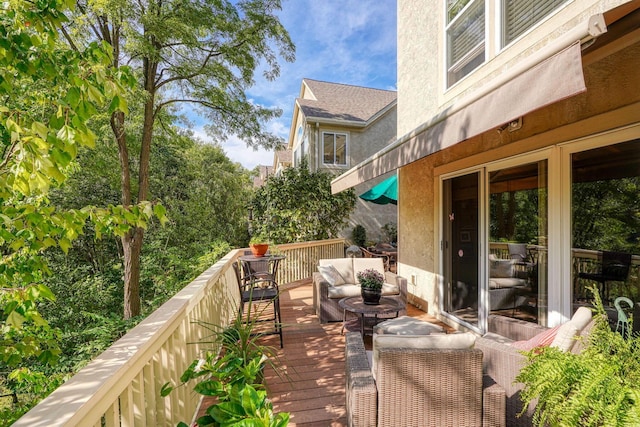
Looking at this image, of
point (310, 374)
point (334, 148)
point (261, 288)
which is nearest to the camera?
point (310, 374)

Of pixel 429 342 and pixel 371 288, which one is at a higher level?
pixel 429 342

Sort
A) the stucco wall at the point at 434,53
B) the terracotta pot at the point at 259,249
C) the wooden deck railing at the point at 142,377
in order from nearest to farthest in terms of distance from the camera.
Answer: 1. the wooden deck railing at the point at 142,377
2. the stucco wall at the point at 434,53
3. the terracotta pot at the point at 259,249

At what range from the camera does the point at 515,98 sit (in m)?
1.79

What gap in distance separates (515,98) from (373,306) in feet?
9.89

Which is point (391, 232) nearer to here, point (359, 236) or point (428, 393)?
point (359, 236)

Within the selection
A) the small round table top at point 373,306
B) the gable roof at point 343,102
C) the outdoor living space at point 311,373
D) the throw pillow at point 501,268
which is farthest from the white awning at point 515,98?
the gable roof at point 343,102

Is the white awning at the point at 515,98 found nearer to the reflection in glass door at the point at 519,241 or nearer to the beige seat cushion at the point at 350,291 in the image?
the reflection in glass door at the point at 519,241

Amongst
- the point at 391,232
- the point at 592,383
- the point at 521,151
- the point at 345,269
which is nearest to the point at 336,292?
the point at 345,269

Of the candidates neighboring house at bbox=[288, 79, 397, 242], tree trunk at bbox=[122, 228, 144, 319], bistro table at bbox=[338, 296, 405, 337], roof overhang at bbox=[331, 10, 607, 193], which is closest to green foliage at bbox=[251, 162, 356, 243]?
neighboring house at bbox=[288, 79, 397, 242]

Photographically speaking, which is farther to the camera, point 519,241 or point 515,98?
point 519,241

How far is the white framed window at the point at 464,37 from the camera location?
12.9ft

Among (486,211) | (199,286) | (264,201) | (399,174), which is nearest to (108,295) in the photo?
(264,201)

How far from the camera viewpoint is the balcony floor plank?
2.55 m

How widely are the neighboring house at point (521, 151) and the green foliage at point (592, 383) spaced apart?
1263 mm
